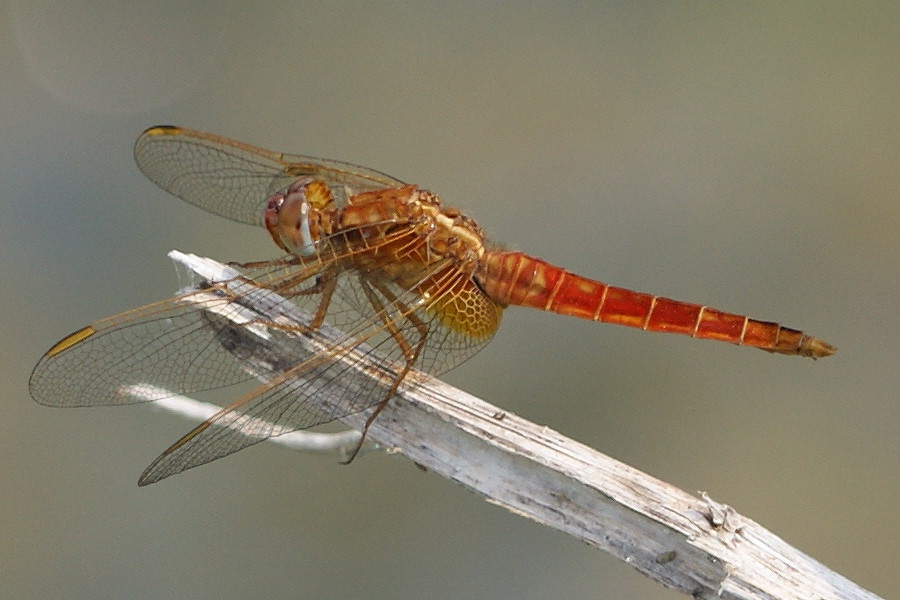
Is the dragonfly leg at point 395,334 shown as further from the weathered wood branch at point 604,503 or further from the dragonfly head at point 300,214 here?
the dragonfly head at point 300,214

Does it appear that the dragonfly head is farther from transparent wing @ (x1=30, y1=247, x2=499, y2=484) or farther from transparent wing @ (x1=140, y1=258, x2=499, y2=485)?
transparent wing @ (x1=140, y1=258, x2=499, y2=485)

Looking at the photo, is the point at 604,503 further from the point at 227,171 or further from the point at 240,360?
the point at 227,171

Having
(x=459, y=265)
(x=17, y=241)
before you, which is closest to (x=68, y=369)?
(x=459, y=265)

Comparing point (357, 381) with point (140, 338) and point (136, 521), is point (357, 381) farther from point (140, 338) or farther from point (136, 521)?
point (136, 521)

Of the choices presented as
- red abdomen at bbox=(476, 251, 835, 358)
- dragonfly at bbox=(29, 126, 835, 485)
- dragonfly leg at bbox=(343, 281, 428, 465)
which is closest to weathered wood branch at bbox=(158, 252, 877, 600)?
dragonfly leg at bbox=(343, 281, 428, 465)

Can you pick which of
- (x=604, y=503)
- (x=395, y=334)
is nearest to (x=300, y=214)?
(x=395, y=334)

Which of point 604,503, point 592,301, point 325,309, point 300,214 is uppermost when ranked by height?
point 592,301

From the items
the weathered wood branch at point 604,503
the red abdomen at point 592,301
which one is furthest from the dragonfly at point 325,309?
the weathered wood branch at point 604,503
